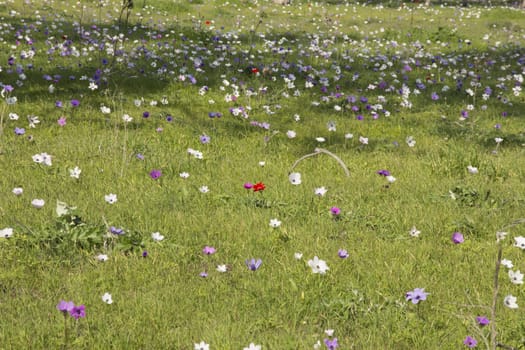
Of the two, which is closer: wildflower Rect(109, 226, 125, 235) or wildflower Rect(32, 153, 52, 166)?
wildflower Rect(109, 226, 125, 235)


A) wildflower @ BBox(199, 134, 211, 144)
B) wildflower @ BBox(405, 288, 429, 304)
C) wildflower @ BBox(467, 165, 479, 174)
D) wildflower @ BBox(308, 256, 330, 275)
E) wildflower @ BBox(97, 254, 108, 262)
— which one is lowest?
wildflower @ BBox(467, 165, 479, 174)

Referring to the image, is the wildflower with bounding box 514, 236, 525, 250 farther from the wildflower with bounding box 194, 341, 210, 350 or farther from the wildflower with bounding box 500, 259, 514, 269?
the wildflower with bounding box 194, 341, 210, 350

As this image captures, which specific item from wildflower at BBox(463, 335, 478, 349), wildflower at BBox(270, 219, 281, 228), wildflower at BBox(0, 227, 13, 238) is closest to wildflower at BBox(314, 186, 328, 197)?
wildflower at BBox(270, 219, 281, 228)

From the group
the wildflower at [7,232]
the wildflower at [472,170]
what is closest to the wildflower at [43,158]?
the wildflower at [7,232]

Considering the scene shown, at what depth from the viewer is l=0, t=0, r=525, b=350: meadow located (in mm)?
Result: 3121

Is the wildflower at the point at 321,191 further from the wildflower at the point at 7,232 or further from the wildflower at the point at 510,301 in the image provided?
the wildflower at the point at 7,232

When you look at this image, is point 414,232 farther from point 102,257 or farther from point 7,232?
point 7,232

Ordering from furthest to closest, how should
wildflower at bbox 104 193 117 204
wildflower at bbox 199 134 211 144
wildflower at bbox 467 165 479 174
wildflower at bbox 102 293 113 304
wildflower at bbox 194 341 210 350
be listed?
1. wildflower at bbox 199 134 211 144
2. wildflower at bbox 467 165 479 174
3. wildflower at bbox 104 193 117 204
4. wildflower at bbox 102 293 113 304
5. wildflower at bbox 194 341 210 350

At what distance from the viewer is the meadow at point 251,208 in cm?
312

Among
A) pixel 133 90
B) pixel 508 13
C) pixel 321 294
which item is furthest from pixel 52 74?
pixel 508 13

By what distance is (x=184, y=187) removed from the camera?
476cm

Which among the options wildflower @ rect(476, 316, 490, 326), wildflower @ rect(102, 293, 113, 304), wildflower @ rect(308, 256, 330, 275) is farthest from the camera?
wildflower @ rect(308, 256, 330, 275)

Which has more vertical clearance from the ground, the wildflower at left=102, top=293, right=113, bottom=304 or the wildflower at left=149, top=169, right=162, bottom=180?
the wildflower at left=102, top=293, right=113, bottom=304

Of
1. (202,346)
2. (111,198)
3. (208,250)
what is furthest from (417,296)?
(111,198)
